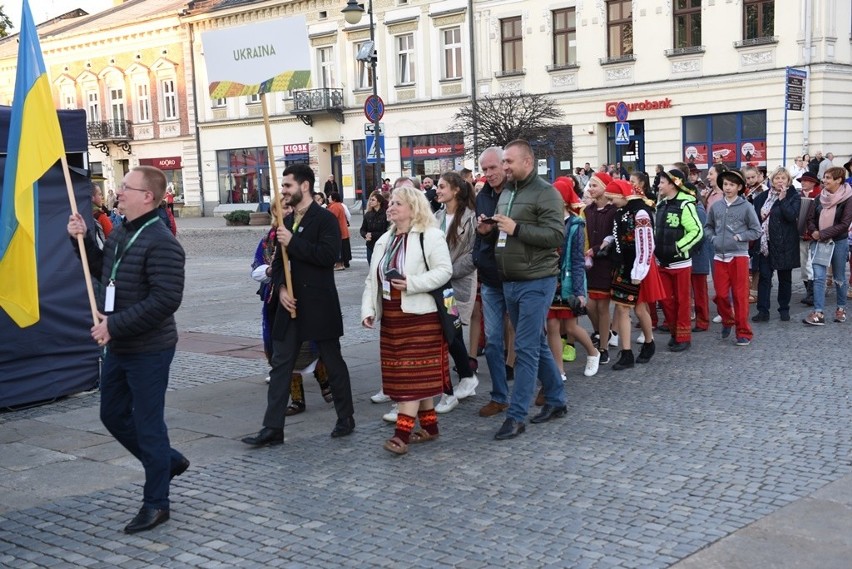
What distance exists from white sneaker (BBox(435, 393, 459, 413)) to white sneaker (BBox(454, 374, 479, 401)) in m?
0.21

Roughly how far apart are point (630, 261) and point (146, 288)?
202 inches

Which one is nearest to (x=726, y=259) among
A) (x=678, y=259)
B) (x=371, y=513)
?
(x=678, y=259)

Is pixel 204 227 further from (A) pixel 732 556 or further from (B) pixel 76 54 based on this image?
(A) pixel 732 556

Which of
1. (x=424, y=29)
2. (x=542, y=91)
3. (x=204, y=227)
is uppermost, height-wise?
(x=424, y=29)

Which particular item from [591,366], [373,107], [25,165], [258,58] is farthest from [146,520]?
[373,107]

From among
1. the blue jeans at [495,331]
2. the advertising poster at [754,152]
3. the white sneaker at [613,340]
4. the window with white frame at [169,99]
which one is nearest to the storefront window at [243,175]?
the window with white frame at [169,99]

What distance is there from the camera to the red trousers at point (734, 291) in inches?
402

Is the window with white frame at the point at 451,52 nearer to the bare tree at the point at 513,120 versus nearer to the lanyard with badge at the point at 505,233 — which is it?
the bare tree at the point at 513,120

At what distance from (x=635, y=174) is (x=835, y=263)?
3541mm

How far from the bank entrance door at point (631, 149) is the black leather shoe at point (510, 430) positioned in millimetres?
27756

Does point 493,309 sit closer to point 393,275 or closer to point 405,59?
point 393,275

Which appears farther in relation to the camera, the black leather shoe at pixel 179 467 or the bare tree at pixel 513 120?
the bare tree at pixel 513 120

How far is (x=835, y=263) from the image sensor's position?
39.1 ft

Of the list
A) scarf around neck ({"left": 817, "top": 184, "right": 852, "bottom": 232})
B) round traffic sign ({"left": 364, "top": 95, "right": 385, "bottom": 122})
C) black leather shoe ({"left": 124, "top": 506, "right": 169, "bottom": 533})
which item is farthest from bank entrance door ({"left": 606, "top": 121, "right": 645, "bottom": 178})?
black leather shoe ({"left": 124, "top": 506, "right": 169, "bottom": 533})
